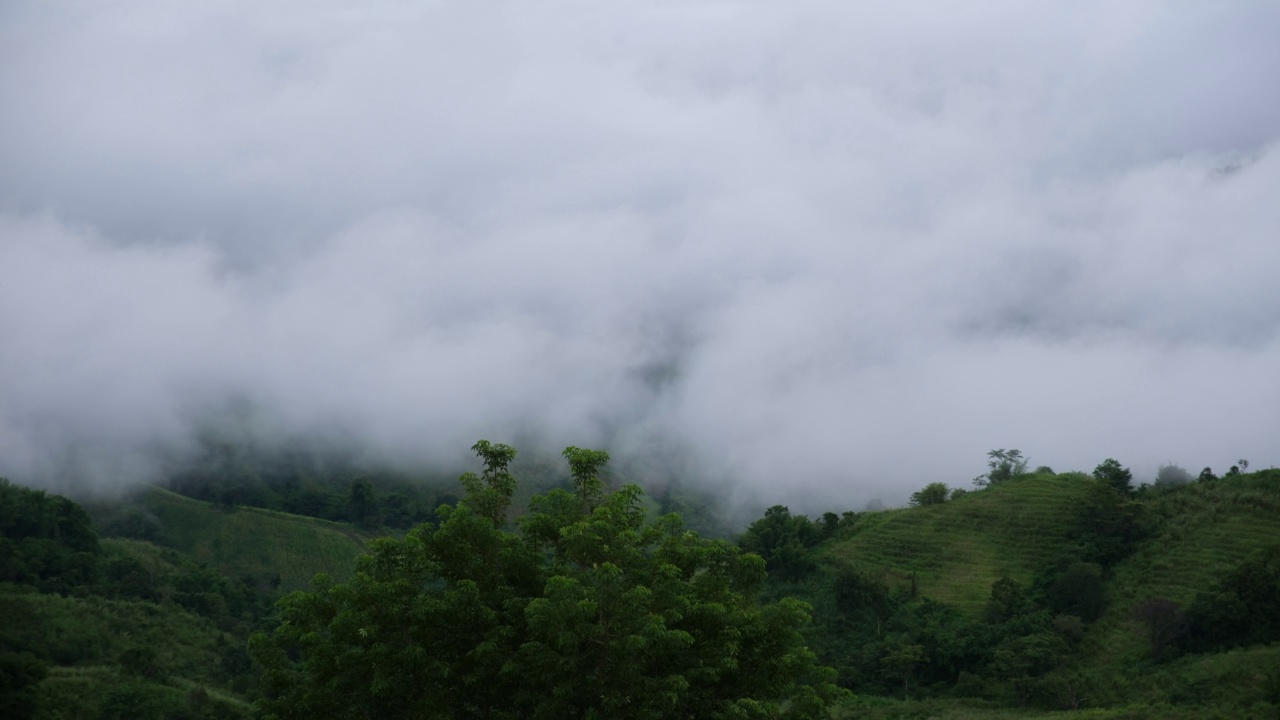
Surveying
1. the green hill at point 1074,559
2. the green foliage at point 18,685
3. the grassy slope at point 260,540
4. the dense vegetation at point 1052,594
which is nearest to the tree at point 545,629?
the green foliage at point 18,685

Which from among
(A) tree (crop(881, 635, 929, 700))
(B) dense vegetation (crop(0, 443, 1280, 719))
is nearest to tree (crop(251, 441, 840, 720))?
(B) dense vegetation (crop(0, 443, 1280, 719))

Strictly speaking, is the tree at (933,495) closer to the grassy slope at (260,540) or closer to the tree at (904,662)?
the tree at (904,662)

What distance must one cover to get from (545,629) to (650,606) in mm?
2477

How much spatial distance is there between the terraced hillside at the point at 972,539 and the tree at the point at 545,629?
47992 mm

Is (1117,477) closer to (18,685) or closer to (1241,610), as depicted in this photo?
(1241,610)

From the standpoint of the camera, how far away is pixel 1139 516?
68.8 meters

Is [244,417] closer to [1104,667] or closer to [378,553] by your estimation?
[1104,667]

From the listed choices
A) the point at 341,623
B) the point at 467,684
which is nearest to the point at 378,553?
the point at 341,623

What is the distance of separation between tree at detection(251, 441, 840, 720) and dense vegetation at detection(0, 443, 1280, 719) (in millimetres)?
69

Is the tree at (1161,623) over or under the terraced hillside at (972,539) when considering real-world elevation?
under

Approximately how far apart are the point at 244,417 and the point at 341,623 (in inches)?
6689

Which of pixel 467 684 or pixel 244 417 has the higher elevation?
pixel 244 417

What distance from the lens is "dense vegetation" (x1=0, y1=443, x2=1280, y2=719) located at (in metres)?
22.3

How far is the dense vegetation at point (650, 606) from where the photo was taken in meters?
22.3
